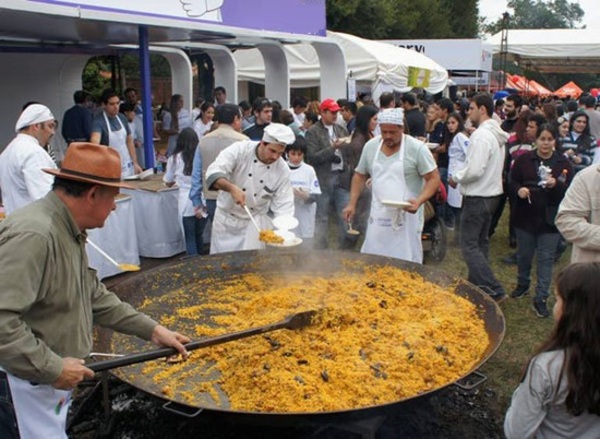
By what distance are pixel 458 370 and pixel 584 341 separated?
126cm

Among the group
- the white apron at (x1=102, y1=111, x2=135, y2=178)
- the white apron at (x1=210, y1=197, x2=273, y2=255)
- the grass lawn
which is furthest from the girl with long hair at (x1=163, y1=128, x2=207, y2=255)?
the grass lawn

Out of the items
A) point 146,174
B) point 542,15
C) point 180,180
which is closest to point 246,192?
point 180,180

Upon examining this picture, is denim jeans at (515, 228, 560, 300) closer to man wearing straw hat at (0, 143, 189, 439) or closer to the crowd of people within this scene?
the crowd of people

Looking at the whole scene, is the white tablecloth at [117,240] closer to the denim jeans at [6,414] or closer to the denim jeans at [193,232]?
the denim jeans at [193,232]

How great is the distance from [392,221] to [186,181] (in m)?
2.99

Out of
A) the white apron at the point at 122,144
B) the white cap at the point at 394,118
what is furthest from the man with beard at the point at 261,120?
the white cap at the point at 394,118

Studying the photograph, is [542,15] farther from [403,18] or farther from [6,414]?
[6,414]

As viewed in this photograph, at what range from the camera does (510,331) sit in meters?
5.35

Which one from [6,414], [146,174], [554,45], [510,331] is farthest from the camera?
[554,45]

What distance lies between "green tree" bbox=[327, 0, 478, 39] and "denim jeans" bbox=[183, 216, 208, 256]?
81.8 feet

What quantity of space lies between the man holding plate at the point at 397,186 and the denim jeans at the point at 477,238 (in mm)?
948

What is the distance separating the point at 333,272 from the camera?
4.92 meters

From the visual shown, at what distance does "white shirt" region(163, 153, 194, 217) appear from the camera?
6852 millimetres

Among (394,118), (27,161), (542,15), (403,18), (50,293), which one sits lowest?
(50,293)
